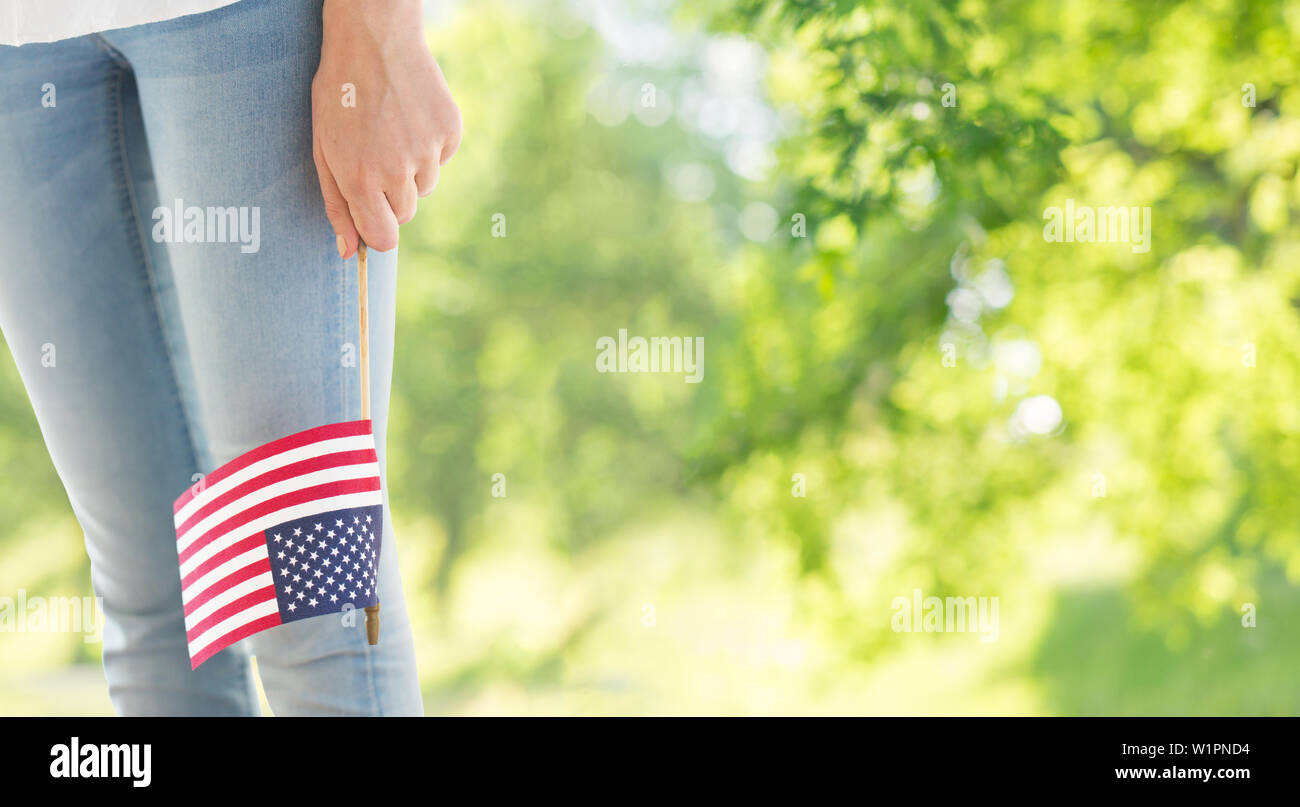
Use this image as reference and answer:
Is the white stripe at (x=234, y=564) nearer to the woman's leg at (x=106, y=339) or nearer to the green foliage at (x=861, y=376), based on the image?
the woman's leg at (x=106, y=339)

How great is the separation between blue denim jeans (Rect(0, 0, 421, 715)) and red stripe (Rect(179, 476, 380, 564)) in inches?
1.5

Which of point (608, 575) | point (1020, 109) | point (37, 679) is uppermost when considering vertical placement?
point (1020, 109)

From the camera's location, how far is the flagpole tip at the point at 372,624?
1.80 feet

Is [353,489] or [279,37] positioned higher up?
[279,37]

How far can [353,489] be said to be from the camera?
55 centimetres

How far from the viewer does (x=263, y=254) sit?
53cm

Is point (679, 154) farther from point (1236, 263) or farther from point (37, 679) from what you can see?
point (37, 679)

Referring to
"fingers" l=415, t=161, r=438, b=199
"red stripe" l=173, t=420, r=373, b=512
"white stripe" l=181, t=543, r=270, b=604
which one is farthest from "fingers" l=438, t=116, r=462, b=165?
"white stripe" l=181, t=543, r=270, b=604

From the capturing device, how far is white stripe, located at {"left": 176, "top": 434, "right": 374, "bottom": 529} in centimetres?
54

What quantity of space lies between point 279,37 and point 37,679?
251 inches

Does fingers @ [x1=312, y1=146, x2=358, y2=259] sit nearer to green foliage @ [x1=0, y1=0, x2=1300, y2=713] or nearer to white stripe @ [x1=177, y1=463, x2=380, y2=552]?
white stripe @ [x1=177, y1=463, x2=380, y2=552]
